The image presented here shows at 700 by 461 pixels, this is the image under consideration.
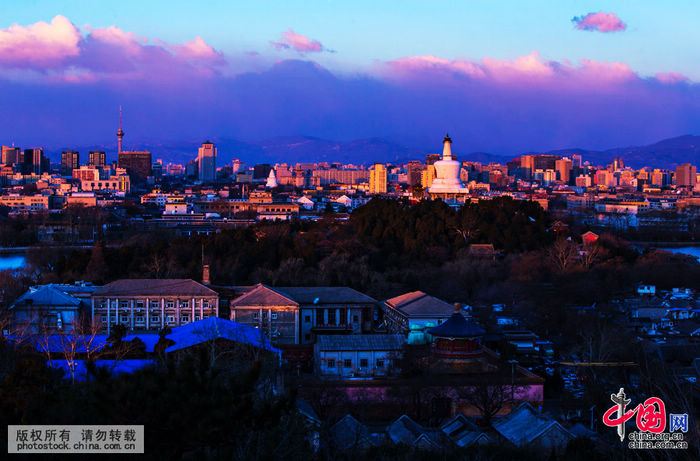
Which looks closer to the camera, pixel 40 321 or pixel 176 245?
pixel 40 321

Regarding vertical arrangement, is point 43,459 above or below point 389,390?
above

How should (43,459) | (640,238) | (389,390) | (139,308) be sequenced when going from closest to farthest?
1. (43,459)
2. (389,390)
3. (139,308)
4. (640,238)

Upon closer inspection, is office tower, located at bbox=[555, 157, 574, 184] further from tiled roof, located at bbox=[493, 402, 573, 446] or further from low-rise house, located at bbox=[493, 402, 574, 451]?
low-rise house, located at bbox=[493, 402, 574, 451]

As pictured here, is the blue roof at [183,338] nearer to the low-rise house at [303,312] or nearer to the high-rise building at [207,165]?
the low-rise house at [303,312]

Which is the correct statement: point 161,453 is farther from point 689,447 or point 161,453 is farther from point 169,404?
point 689,447

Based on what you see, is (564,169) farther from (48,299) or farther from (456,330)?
(456,330)

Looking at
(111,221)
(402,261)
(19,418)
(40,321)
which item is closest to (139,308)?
(40,321)

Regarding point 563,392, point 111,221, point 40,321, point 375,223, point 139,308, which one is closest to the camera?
point 563,392

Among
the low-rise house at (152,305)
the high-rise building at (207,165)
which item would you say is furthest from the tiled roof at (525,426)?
→ the high-rise building at (207,165)
